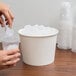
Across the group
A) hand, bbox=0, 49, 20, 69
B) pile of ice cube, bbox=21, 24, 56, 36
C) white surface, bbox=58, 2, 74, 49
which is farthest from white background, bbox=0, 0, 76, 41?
hand, bbox=0, 49, 20, 69

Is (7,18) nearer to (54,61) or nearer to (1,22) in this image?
(1,22)

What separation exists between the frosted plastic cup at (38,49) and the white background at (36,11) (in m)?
0.30

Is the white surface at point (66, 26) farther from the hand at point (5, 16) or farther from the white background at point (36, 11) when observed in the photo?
the hand at point (5, 16)

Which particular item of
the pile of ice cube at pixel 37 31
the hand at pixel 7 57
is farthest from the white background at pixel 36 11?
the hand at pixel 7 57

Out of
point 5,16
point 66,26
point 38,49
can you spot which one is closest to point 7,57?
point 38,49

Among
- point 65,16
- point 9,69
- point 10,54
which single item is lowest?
point 9,69

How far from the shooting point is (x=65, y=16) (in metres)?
1.09

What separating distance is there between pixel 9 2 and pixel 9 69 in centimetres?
47

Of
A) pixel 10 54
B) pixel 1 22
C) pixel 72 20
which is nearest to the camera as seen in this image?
pixel 10 54

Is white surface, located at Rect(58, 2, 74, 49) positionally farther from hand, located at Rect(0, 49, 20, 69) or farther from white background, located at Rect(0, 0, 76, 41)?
hand, located at Rect(0, 49, 20, 69)

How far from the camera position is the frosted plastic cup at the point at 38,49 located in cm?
91

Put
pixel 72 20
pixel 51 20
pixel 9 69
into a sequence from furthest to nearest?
1. pixel 51 20
2. pixel 72 20
3. pixel 9 69

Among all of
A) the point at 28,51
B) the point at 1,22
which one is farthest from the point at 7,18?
the point at 28,51

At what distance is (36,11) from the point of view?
1221mm
